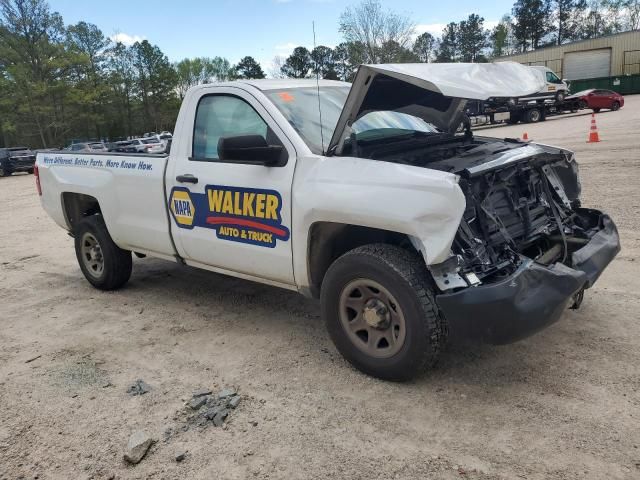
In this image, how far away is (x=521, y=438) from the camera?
280 cm

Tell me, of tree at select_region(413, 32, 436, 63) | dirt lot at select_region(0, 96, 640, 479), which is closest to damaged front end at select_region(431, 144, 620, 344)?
dirt lot at select_region(0, 96, 640, 479)

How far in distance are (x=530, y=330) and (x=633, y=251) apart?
10.7ft

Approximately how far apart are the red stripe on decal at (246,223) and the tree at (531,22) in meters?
95.7

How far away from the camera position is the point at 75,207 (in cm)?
599

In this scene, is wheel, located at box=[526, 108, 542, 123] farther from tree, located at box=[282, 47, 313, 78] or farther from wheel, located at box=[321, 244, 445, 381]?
wheel, located at box=[321, 244, 445, 381]

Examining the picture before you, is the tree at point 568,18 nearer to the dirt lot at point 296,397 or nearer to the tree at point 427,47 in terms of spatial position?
the tree at point 427,47

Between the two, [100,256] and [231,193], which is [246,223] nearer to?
[231,193]

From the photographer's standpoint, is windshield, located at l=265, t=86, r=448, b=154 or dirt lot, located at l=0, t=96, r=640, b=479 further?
windshield, located at l=265, t=86, r=448, b=154

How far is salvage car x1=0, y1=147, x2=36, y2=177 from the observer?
2791 cm

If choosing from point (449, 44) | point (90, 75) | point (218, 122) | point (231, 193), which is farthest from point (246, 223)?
point (449, 44)

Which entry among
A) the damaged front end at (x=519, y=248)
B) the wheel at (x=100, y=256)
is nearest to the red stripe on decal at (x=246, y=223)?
the damaged front end at (x=519, y=248)

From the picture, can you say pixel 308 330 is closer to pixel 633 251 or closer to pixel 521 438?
pixel 521 438

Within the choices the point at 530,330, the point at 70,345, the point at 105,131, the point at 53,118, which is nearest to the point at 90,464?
the point at 70,345

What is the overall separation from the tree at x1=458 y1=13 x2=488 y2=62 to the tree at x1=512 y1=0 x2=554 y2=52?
18.0 feet
